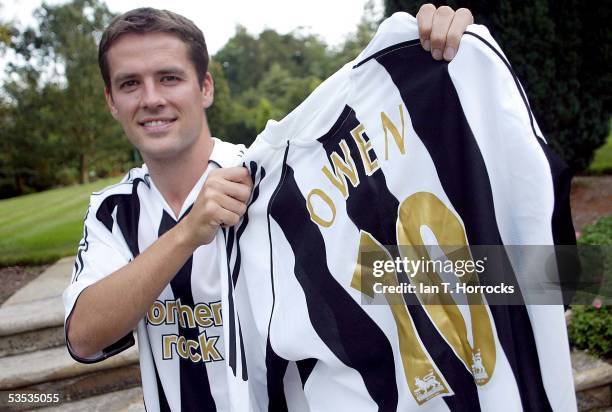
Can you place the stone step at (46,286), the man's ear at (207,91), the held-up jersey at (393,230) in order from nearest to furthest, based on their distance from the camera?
A: the held-up jersey at (393,230) < the man's ear at (207,91) < the stone step at (46,286)

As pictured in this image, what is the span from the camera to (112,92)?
1.67m

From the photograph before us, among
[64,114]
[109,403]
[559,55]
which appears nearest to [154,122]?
[109,403]

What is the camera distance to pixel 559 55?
5328 mm

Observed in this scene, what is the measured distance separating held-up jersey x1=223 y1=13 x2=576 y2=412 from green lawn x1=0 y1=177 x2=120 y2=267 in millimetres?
5321

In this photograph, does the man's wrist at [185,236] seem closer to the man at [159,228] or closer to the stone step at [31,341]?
the man at [159,228]

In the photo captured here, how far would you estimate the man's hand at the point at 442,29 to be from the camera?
1.25 metres

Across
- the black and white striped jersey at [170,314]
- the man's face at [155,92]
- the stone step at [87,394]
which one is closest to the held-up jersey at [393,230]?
the black and white striped jersey at [170,314]

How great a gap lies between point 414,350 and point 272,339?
365 mm

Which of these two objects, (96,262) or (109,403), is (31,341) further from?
(96,262)

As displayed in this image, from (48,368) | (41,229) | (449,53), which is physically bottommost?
(48,368)

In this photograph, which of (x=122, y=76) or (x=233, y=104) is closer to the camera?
(x=122, y=76)

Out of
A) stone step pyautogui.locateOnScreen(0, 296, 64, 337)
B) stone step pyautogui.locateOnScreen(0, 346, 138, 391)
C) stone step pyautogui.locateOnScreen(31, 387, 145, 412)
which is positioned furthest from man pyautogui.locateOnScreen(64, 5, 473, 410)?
stone step pyautogui.locateOnScreen(0, 296, 64, 337)

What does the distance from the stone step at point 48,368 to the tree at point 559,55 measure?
3.98 metres

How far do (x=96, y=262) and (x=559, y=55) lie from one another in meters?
5.21
